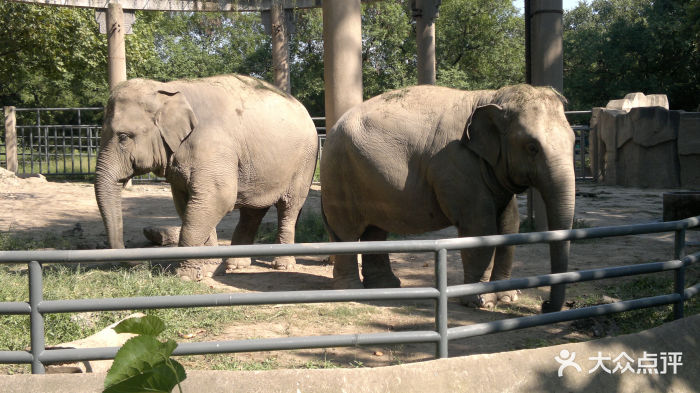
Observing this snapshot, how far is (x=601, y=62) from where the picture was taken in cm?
3472

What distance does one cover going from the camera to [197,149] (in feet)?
24.3

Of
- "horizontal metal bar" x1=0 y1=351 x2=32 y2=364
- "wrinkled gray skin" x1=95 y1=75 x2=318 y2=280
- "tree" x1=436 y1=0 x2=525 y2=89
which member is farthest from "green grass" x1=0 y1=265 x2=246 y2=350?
"tree" x1=436 y1=0 x2=525 y2=89

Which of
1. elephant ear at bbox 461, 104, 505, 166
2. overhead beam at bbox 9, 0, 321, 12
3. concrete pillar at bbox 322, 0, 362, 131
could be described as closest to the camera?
elephant ear at bbox 461, 104, 505, 166

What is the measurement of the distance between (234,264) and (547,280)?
4809mm

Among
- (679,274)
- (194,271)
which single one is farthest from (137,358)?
(194,271)

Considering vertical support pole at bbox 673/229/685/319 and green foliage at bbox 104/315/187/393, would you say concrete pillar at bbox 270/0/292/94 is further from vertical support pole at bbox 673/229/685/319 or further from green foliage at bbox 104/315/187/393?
green foliage at bbox 104/315/187/393

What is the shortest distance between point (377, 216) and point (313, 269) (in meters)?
1.92

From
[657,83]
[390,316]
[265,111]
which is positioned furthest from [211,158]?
[657,83]

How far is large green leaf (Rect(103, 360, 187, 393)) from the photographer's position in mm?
1836

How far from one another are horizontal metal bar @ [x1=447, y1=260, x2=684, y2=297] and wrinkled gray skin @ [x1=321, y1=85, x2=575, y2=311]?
0.83 m

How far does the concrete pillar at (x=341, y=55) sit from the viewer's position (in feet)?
25.3

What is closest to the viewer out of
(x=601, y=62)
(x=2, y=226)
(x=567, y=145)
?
(x=567, y=145)

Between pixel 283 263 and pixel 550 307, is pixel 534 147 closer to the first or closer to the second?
pixel 550 307

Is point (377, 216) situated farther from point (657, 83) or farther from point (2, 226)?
point (657, 83)
